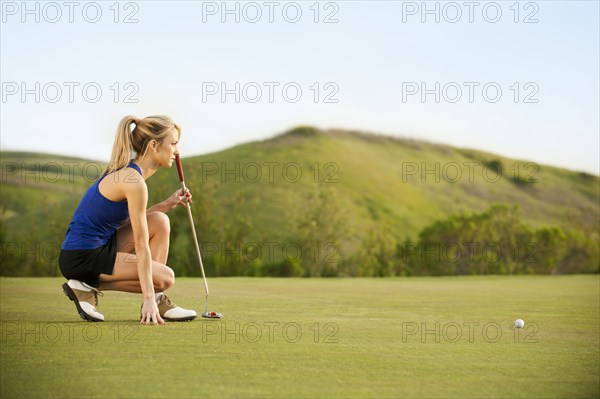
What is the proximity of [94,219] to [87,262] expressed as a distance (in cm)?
39

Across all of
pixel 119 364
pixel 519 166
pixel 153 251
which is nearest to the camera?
pixel 119 364

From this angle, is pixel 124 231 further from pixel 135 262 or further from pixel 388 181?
pixel 388 181

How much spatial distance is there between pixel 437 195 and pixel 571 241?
36.9 metres

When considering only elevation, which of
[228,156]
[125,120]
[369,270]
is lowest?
[369,270]

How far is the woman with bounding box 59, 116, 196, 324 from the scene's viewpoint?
621 centimetres

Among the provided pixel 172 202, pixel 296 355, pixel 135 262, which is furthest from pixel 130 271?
pixel 296 355

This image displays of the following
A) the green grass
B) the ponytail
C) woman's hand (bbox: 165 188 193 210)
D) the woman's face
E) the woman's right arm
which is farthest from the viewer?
woman's hand (bbox: 165 188 193 210)

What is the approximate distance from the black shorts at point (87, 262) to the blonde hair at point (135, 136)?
74 cm

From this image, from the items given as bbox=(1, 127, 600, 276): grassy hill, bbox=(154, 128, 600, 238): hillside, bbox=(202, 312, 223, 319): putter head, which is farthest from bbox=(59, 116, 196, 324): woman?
bbox=(154, 128, 600, 238): hillside

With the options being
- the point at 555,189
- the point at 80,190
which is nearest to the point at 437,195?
the point at 555,189

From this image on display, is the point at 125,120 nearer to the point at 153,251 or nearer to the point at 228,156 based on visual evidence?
the point at 153,251

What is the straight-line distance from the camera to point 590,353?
17.7 feet

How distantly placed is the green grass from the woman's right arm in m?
0.21

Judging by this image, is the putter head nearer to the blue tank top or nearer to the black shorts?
the black shorts
